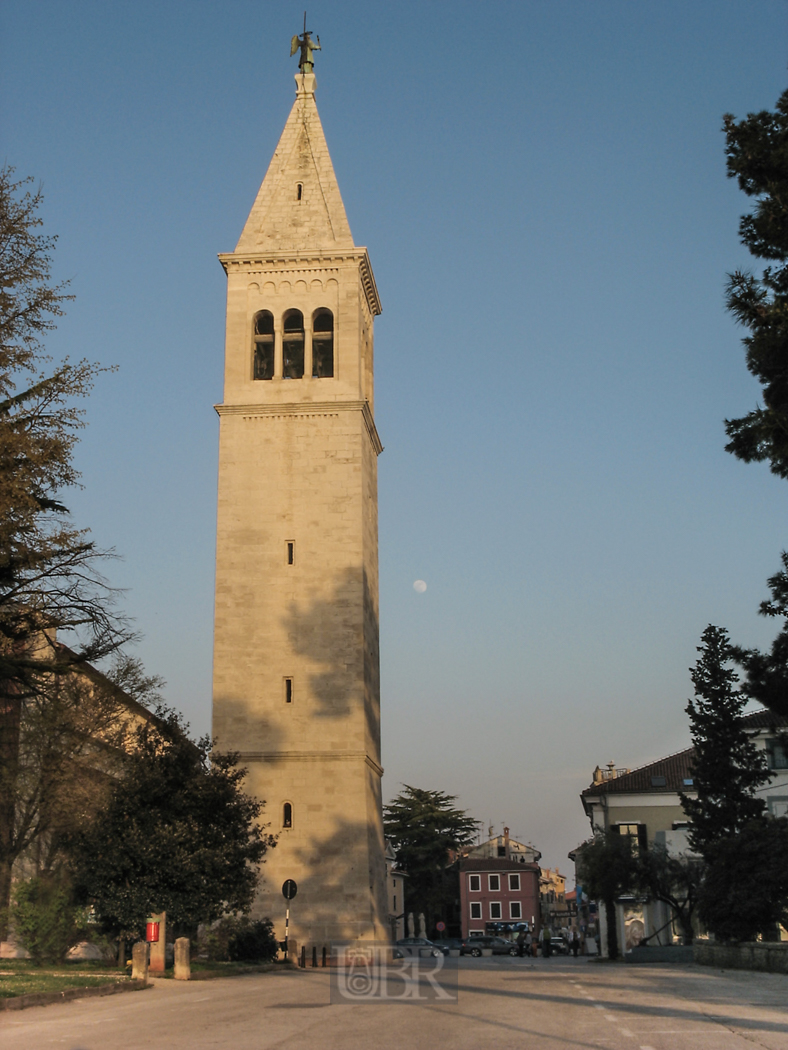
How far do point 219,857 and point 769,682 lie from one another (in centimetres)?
1324

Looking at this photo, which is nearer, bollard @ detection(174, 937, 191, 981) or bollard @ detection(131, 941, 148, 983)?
bollard @ detection(131, 941, 148, 983)

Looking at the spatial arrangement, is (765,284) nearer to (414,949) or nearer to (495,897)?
(414,949)

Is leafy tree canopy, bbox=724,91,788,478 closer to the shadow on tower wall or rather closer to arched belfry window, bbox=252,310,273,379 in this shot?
the shadow on tower wall

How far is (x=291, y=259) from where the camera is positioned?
44.2 m

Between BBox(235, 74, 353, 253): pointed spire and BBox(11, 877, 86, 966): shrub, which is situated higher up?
BBox(235, 74, 353, 253): pointed spire

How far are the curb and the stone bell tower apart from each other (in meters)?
16.5

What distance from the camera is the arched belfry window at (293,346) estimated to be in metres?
43.2

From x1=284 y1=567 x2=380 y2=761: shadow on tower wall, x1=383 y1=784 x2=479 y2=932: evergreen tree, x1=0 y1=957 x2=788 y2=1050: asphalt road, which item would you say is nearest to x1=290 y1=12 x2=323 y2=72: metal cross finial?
x1=284 y1=567 x2=380 y2=761: shadow on tower wall

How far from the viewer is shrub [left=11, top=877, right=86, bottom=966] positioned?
27.3m

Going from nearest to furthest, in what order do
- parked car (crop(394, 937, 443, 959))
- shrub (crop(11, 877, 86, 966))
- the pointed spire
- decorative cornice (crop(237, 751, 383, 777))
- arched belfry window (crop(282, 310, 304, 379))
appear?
shrub (crop(11, 877, 86, 966)) → decorative cornice (crop(237, 751, 383, 777)) → parked car (crop(394, 937, 443, 959)) → arched belfry window (crop(282, 310, 304, 379)) → the pointed spire

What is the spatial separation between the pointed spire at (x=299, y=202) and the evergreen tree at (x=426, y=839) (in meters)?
58.5

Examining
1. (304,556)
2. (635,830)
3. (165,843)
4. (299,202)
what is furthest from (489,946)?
(165,843)

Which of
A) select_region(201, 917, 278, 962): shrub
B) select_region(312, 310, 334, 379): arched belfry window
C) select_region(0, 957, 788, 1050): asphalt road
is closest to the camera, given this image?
select_region(0, 957, 788, 1050): asphalt road

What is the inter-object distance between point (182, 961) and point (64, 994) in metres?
6.22
